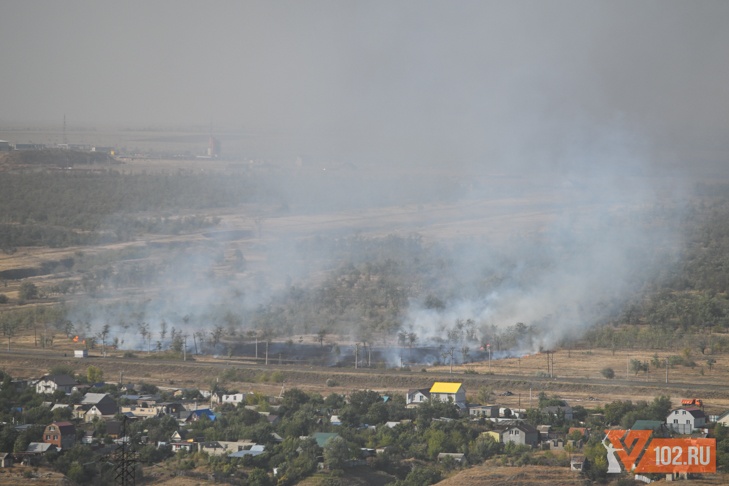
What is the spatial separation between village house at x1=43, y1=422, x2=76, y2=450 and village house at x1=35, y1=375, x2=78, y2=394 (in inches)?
246

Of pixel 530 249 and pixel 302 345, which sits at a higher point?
pixel 530 249

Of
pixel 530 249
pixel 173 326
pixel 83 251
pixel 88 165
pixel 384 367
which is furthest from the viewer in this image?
pixel 88 165

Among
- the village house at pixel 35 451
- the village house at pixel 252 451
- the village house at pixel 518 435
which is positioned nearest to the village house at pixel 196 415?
the village house at pixel 252 451

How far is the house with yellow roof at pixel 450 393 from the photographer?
3550 centimetres

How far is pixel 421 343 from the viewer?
47.5 meters

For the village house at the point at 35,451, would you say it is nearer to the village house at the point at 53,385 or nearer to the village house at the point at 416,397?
the village house at the point at 53,385

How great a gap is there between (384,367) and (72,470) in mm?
17684

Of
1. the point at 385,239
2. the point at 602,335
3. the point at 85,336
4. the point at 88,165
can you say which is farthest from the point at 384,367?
the point at 88,165

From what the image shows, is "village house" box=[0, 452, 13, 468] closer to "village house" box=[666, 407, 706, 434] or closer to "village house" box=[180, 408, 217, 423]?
"village house" box=[180, 408, 217, 423]

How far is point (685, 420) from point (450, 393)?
21.9 feet

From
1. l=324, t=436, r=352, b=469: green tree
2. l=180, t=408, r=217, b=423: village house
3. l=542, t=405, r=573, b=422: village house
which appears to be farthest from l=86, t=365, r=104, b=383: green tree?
l=542, t=405, r=573, b=422: village house

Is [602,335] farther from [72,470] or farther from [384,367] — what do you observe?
[72,470]

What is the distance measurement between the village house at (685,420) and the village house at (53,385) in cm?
Answer: 1636

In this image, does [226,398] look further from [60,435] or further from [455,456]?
[455,456]
